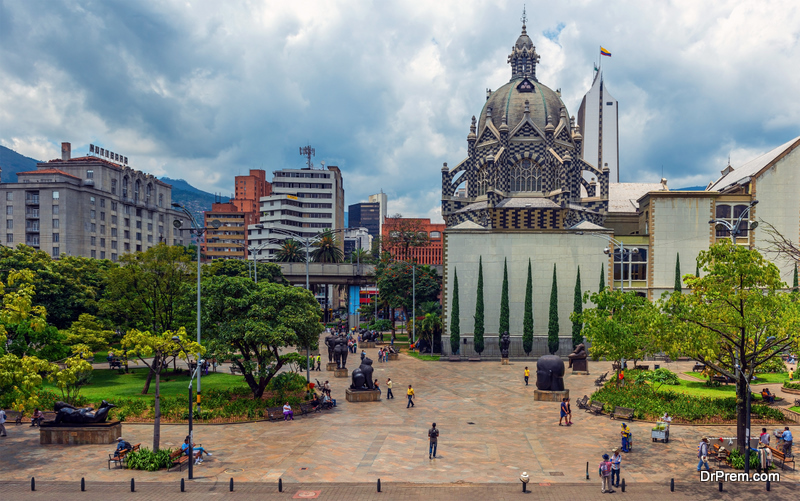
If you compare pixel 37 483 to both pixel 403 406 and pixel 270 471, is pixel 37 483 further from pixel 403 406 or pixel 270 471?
pixel 403 406

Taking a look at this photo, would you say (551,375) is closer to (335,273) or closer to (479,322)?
(479,322)

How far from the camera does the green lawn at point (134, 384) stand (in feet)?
121

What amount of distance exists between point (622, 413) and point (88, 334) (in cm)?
3314

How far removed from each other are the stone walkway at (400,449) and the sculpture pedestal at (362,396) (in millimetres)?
544

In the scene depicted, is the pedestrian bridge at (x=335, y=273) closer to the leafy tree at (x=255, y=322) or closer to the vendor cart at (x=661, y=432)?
the leafy tree at (x=255, y=322)

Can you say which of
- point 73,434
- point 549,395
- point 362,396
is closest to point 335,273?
point 362,396

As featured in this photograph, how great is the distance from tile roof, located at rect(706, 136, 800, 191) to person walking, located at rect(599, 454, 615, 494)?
2122 inches

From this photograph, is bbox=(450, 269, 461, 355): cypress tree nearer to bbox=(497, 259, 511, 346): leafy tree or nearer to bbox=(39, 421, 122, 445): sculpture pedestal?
bbox=(497, 259, 511, 346): leafy tree

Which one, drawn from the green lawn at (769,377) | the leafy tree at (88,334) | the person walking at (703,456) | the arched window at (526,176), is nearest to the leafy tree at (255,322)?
the leafy tree at (88,334)

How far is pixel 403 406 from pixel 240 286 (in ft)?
40.7

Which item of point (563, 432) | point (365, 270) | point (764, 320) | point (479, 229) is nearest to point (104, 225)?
point (365, 270)

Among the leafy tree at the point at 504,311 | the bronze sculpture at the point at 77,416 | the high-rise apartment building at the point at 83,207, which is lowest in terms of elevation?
the bronze sculpture at the point at 77,416

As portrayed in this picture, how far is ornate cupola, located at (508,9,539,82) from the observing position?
75.6 meters

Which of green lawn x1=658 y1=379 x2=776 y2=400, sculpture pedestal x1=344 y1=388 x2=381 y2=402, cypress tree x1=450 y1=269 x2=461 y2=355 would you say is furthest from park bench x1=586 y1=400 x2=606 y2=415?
cypress tree x1=450 y1=269 x2=461 y2=355
